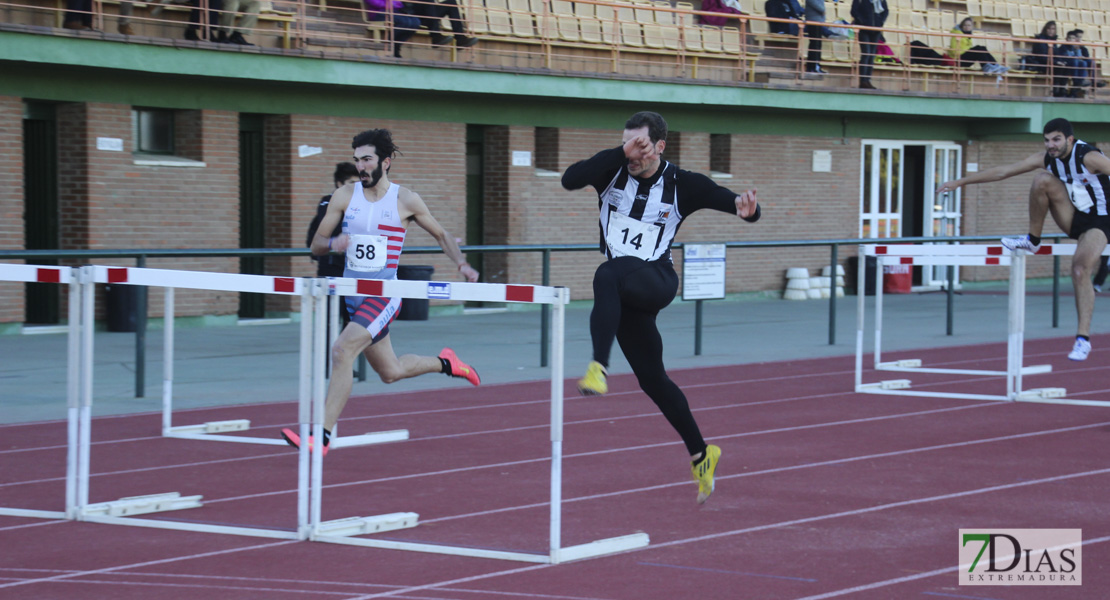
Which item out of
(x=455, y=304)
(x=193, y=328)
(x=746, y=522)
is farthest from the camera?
(x=455, y=304)

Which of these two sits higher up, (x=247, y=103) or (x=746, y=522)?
(x=247, y=103)

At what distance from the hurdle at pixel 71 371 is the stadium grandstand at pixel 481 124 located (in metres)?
9.29

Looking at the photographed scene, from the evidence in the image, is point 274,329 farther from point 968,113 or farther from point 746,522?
point 968,113

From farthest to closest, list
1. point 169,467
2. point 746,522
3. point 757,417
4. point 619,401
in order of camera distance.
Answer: point 619,401, point 757,417, point 169,467, point 746,522

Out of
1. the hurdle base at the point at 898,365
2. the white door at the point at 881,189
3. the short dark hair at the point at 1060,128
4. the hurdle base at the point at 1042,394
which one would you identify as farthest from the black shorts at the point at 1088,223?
the white door at the point at 881,189

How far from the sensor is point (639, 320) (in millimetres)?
6430

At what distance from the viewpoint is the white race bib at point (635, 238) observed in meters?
6.35

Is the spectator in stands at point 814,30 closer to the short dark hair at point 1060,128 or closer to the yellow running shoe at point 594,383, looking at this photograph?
the short dark hair at point 1060,128

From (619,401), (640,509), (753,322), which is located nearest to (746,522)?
(640,509)

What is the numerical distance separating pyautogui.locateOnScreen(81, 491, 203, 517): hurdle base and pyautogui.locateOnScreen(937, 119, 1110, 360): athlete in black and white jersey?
6.34 metres

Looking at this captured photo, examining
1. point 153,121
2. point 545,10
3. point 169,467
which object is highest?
point 545,10

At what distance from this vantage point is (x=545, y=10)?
20266mm

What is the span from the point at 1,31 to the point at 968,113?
17.6 metres

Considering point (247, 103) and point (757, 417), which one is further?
point (247, 103)
